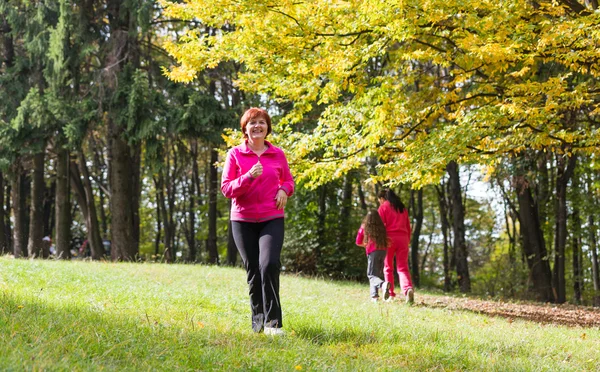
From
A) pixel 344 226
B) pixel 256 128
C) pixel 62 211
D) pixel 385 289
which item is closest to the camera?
pixel 256 128

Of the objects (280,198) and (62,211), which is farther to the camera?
(62,211)

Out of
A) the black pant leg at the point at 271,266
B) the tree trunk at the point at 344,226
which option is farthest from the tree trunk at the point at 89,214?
the black pant leg at the point at 271,266

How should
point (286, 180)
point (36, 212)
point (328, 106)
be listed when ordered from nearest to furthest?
1. point (286, 180)
2. point (328, 106)
3. point (36, 212)

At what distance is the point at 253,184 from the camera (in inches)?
216

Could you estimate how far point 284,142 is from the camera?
11094 millimetres

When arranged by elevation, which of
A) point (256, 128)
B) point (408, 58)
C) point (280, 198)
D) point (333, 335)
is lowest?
point (333, 335)

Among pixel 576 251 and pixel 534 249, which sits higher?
pixel 534 249

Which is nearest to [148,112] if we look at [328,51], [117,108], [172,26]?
[117,108]

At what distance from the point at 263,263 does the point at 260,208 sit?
48 cm

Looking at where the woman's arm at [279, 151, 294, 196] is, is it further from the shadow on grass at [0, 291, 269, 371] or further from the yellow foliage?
the yellow foliage

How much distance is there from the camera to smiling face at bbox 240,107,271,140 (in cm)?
554

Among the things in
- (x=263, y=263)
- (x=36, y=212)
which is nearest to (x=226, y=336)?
(x=263, y=263)

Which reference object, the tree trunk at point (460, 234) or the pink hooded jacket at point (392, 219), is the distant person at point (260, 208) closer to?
the pink hooded jacket at point (392, 219)

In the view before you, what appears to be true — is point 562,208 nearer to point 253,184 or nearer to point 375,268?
point 375,268
